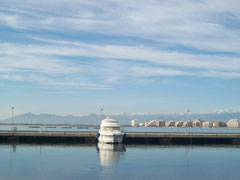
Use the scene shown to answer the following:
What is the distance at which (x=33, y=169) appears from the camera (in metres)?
51.6

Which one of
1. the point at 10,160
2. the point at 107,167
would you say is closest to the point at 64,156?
the point at 10,160

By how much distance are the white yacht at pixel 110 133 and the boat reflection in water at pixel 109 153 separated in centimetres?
115

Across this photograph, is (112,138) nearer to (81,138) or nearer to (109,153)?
(81,138)

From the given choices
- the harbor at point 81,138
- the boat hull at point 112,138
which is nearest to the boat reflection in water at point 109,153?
the boat hull at point 112,138

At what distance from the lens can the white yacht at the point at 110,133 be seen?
82062 millimetres

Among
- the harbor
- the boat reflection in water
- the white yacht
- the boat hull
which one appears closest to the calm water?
the boat reflection in water

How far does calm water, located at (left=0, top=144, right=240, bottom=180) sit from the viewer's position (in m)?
48.2

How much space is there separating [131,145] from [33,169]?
3673cm

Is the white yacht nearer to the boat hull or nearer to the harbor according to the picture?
the boat hull

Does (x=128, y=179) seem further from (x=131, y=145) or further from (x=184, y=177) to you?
(x=131, y=145)

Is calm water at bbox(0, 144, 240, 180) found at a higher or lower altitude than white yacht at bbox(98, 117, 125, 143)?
lower

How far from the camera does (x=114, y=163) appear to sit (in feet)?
189

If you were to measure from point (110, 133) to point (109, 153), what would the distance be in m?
13.0

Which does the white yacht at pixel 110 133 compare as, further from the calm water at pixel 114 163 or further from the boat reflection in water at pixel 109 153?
the calm water at pixel 114 163
